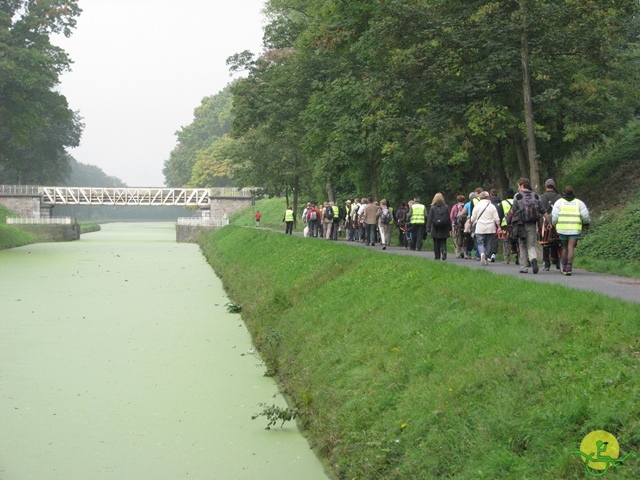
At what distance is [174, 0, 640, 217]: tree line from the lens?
783 inches

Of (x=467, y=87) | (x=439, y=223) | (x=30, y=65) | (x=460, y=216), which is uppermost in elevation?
(x=30, y=65)

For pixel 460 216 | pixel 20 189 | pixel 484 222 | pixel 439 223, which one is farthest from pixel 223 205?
pixel 484 222

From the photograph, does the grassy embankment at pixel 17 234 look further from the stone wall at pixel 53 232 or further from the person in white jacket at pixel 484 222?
the person in white jacket at pixel 484 222

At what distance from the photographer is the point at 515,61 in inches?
813

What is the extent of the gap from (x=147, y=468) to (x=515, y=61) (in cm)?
1552

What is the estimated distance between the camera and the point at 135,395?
10.9m

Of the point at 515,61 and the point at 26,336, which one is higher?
the point at 515,61

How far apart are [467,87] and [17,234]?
128ft

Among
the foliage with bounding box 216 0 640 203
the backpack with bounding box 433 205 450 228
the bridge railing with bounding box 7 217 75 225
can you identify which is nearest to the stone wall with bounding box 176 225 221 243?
the bridge railing with bounding box 7 217 75 225

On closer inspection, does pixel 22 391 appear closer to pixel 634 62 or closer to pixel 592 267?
pixel 592 267

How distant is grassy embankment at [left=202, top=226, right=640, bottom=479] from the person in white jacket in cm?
305

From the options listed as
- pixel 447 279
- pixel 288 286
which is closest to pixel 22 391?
pixel 447 279

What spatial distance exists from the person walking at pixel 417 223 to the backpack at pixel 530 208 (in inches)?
306

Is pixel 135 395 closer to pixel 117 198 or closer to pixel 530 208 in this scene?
pixel 530 208
